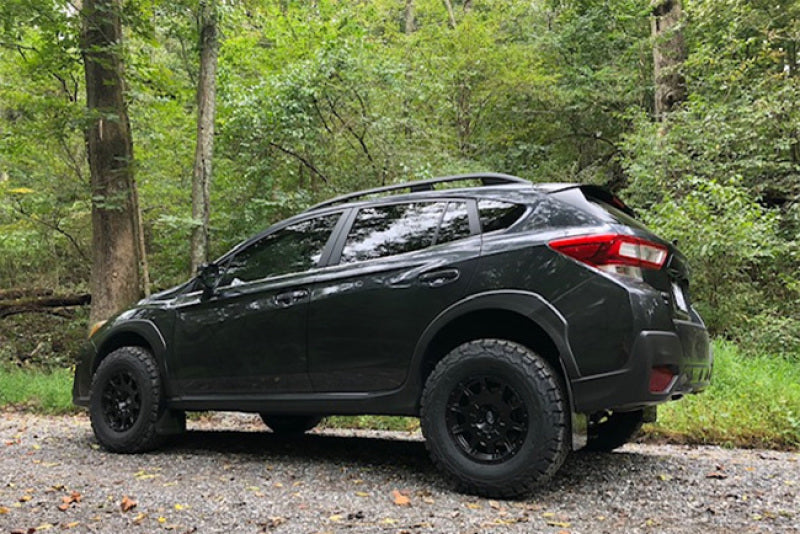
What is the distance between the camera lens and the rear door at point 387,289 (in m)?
3.40

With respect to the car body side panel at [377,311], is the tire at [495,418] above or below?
below

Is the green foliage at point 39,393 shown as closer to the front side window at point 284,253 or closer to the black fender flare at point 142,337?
the black fender flare at point 142,337

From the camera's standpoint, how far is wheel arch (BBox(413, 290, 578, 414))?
3.04m

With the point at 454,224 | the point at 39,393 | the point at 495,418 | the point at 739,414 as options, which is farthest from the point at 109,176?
the point at 739,414

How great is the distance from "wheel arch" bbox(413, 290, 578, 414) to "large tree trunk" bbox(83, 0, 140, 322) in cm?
672

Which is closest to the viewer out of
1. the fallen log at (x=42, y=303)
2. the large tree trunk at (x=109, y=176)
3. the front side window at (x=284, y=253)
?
the front side window at (x=284, y=253)

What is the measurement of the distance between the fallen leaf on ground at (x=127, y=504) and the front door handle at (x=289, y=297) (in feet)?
4.65

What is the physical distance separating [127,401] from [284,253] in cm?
166

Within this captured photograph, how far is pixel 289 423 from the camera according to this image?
5285 millimetres

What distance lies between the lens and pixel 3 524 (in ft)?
9.05

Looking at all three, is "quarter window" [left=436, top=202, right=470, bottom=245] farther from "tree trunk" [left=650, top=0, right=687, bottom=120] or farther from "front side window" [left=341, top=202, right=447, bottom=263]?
"tree trunk" [left=650, top=0, right=687, bottom=120]

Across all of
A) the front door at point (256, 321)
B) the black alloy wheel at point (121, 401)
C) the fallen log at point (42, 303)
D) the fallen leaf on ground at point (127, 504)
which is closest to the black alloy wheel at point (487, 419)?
the front door at point (256, 321)

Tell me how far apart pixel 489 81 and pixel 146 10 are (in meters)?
7.03

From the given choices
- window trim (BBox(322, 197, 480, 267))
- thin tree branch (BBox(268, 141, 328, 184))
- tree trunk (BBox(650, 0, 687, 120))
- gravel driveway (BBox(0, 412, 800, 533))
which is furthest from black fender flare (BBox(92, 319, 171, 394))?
tree trunk (BBox(650, 0, 687, 120))
